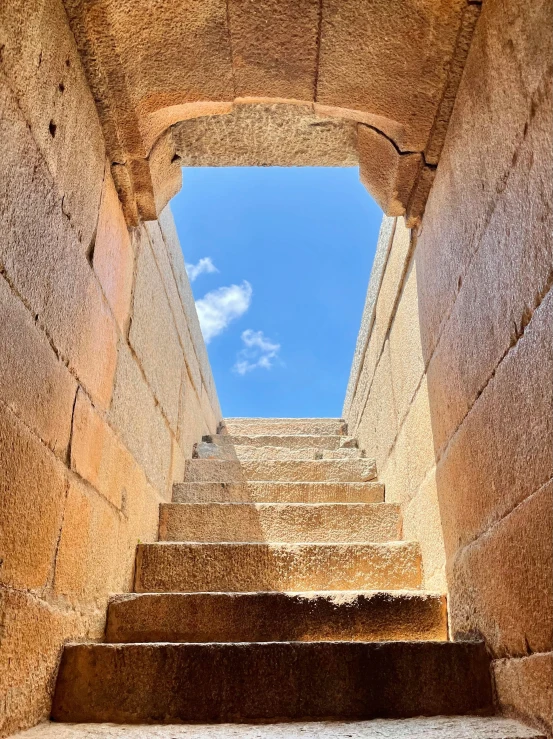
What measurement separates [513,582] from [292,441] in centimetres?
316

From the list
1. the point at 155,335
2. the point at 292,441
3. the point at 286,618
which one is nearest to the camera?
the point at 286,618

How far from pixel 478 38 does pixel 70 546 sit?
6.38 feet

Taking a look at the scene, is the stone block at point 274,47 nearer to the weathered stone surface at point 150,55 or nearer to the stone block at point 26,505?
the weathered stone surface at point 150,55

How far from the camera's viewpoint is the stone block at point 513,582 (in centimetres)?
123

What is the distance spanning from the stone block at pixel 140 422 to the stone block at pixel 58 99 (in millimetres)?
634

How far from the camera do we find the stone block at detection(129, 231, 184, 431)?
2.65 meters

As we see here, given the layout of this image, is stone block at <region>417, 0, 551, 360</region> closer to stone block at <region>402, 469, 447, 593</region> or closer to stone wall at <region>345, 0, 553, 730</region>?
stone wall at <region>345, 0, 553, 730</region>

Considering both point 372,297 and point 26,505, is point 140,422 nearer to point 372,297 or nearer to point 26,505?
point 26,505

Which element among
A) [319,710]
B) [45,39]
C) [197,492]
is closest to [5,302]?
[45,39]

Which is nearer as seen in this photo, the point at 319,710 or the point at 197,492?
the point at 319,710

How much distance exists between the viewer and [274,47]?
1899 mm

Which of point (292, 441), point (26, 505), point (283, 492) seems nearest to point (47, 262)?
point (26, 505)

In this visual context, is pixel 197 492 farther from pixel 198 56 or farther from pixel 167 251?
pixel 198 56

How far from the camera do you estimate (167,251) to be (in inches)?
136
